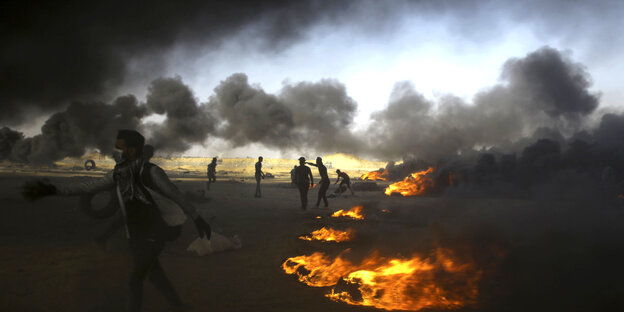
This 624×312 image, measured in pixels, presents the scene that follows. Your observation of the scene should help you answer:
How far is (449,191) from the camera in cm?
2153

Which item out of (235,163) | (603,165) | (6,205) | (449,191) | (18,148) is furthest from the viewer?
(235,163)

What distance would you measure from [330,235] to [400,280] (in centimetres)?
377

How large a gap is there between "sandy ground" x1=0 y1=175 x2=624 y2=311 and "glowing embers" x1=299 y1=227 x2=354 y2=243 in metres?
0.30

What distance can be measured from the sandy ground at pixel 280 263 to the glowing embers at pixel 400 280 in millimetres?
207

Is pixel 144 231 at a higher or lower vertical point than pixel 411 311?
higher

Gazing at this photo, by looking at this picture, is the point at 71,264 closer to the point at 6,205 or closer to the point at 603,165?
the point at 6,205

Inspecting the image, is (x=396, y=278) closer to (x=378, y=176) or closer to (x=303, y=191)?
(x=303, y=191)

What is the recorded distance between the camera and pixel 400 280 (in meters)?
4.69

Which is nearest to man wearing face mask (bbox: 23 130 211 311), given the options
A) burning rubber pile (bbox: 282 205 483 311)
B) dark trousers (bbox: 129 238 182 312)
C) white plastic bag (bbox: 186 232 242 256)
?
dark trousers (bbox: 129 238 182 312)

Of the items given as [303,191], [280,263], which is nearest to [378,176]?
[303,191]

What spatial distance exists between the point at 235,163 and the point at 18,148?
120 meters

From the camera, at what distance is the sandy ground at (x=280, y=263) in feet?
13.8

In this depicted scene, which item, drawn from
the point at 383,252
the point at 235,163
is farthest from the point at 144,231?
the point at 235,163

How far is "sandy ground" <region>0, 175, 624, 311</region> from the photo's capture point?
419cm
